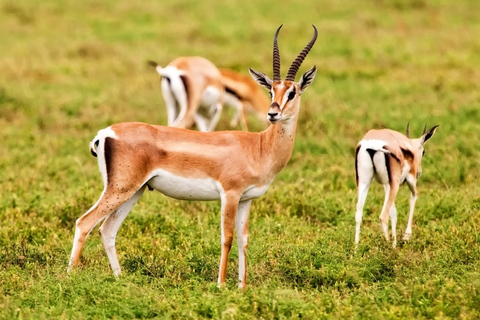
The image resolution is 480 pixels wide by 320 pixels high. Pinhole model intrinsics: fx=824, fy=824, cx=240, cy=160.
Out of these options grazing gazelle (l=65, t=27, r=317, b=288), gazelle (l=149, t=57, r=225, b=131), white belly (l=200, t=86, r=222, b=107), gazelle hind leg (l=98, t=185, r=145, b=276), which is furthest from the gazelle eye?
white belly (l=200, t=86, r=222, b=107)

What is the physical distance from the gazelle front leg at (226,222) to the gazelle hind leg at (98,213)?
0.62 m

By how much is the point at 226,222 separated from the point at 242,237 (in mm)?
235

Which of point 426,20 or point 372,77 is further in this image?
point 426,20

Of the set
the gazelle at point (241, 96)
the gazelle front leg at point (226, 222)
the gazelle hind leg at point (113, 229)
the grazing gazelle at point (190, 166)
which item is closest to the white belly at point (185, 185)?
the grazing gazelle at point (190, 166)

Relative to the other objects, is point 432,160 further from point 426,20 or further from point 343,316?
→ point 426,20

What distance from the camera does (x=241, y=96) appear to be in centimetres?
1120

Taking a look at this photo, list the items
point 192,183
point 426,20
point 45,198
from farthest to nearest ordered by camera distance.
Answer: point 426,20 < point 45,198 < point 192,183

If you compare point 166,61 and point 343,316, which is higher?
point 166,61

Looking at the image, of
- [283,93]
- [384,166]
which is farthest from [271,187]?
[283,93]

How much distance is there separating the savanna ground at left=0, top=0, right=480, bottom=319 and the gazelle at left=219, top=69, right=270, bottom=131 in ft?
2.24

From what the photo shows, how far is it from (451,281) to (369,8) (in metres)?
15.5

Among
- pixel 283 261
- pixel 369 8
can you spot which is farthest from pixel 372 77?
pixel 283 261

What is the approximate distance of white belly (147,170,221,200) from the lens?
18.3 ft

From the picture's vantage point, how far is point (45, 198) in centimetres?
756
